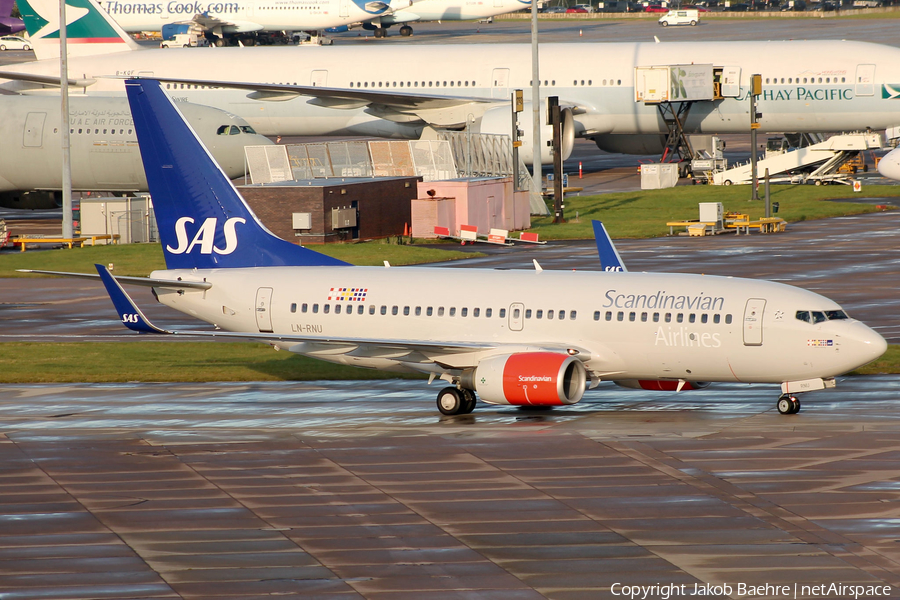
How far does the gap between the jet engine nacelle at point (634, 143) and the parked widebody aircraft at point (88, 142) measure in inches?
1044

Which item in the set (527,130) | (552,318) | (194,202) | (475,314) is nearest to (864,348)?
(552,318)

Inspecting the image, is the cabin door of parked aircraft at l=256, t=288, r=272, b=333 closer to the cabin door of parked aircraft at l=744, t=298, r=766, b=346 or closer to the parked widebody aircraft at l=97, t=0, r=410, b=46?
the cabin door of parked aircraft at l=744, t=298, r=766, b=346

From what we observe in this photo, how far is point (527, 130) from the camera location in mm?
80375

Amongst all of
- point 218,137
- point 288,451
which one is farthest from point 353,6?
point 288,451

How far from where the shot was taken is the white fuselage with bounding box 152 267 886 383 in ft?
100

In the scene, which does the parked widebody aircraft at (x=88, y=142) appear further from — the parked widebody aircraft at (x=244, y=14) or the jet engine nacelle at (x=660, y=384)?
the parked widebody aircraft at (x=244, y=14)

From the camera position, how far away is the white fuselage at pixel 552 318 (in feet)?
100

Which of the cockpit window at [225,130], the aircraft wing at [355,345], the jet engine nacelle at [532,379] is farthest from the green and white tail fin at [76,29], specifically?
the jet engine nacelle at [532,379]

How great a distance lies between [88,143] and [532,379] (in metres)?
52.1

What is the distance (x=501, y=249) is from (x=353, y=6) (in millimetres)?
127847

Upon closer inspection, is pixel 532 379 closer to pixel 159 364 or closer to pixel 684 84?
pixel 159 364

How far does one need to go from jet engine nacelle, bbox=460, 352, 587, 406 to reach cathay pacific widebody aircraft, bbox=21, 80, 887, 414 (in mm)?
34

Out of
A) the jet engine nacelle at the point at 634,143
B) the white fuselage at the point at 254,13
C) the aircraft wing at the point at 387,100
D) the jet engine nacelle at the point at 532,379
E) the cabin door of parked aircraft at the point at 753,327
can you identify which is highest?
the white fuselage at the point at 254,13

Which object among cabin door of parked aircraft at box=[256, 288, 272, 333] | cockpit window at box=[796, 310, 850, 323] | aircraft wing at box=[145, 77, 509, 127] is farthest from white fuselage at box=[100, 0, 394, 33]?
cockpit window at box=[796, 310, 850, 323]
